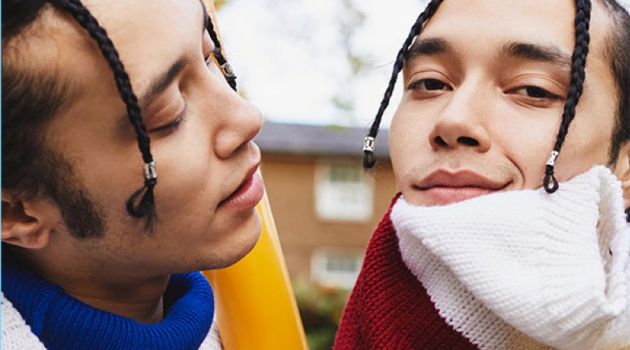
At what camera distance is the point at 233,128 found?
1.55 m

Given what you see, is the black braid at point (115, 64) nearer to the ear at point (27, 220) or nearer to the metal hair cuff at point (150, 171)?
the metal hair cuff at point (150, 171)

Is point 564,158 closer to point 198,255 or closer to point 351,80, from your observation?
point 198,255

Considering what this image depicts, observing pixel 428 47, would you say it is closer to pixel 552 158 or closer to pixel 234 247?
pixel 552 158

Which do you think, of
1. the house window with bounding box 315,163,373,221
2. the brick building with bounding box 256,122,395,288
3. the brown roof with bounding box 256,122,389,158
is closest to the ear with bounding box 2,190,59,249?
the brown roof with bounding box 256,122,389,158

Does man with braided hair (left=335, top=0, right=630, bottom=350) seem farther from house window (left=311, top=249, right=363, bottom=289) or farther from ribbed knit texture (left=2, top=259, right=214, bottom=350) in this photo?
house window (left=311, top=249, right=363, bottom=289)

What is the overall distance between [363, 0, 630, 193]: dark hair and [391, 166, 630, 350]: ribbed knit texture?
0.24ft

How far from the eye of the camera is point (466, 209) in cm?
144

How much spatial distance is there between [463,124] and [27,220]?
0.76 m

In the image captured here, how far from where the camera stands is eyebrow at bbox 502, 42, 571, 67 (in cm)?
153

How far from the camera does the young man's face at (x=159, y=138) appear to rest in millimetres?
1421

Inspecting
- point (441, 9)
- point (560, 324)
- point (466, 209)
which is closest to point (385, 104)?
Answer: point (441, 9)

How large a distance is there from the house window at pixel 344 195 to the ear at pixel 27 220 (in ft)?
57.4

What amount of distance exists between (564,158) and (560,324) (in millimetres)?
320

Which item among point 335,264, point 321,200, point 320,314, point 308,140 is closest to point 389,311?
point 320,314
